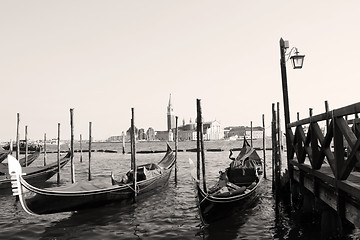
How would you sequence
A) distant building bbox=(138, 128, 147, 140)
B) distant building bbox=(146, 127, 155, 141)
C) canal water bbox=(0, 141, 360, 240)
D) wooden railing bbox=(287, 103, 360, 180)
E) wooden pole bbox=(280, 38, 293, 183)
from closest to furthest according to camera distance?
wooden railing bbox=(287, 103, 360, 180)
canal water bbox=(0, 141, 360, 240)
wooden pole bbox=(280, 38, 293, 183)
distant building bbox=(138, 128, 147, 140)
distant building bbox=(146, 127, 155, 141)

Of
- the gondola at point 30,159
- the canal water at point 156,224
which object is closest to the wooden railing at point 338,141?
the canal water at point 156,224

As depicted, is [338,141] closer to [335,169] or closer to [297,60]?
[335,169]

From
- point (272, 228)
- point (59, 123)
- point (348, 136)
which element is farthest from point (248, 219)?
point (59, 123)

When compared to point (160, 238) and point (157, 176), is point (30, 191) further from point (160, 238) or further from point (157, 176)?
point (157, 176)

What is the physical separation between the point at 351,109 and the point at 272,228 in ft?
15.7

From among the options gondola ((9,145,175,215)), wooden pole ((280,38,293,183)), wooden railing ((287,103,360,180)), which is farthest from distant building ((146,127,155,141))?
wooden railing ((287,103,360,180))

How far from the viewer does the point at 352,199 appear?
4.11 metres

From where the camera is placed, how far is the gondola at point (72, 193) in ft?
23.9

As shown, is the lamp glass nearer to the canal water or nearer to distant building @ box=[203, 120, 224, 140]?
the canal water

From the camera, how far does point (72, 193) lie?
342 inches

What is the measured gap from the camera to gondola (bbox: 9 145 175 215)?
7.27 metres

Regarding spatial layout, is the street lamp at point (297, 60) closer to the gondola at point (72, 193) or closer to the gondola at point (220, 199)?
the gondola at point (220, 199)

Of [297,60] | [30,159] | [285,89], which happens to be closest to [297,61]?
[297,60]

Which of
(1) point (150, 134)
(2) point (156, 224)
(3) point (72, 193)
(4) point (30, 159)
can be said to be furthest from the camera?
(1) point (150, 134)
